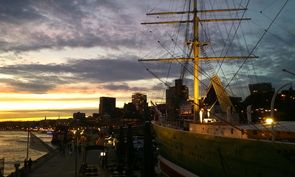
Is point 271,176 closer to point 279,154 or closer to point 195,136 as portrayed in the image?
point 279,154

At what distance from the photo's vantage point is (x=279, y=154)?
11.7 m

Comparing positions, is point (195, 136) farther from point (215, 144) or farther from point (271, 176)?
point (271, 176)

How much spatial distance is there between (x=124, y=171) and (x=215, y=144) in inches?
852

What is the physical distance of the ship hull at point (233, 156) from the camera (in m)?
11.6

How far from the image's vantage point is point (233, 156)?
14.4 m

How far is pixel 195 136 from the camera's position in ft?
61.7

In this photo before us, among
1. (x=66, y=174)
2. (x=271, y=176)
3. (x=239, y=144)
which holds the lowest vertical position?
(x=66, y=174)

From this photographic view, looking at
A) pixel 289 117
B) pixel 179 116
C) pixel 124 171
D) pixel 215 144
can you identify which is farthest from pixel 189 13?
pixel 215 144

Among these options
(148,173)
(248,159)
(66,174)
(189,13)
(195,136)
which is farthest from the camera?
(66,174)

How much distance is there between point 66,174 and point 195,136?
22983 mm

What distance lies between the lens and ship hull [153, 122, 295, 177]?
1161cm

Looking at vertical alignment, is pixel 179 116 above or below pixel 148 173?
above

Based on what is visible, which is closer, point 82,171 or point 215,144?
point 215,144

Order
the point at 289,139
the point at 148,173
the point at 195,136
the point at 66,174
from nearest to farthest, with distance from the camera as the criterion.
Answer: the point at 289,139 → the point at 195,136 → the point at 148,173 → the point at 66,174
